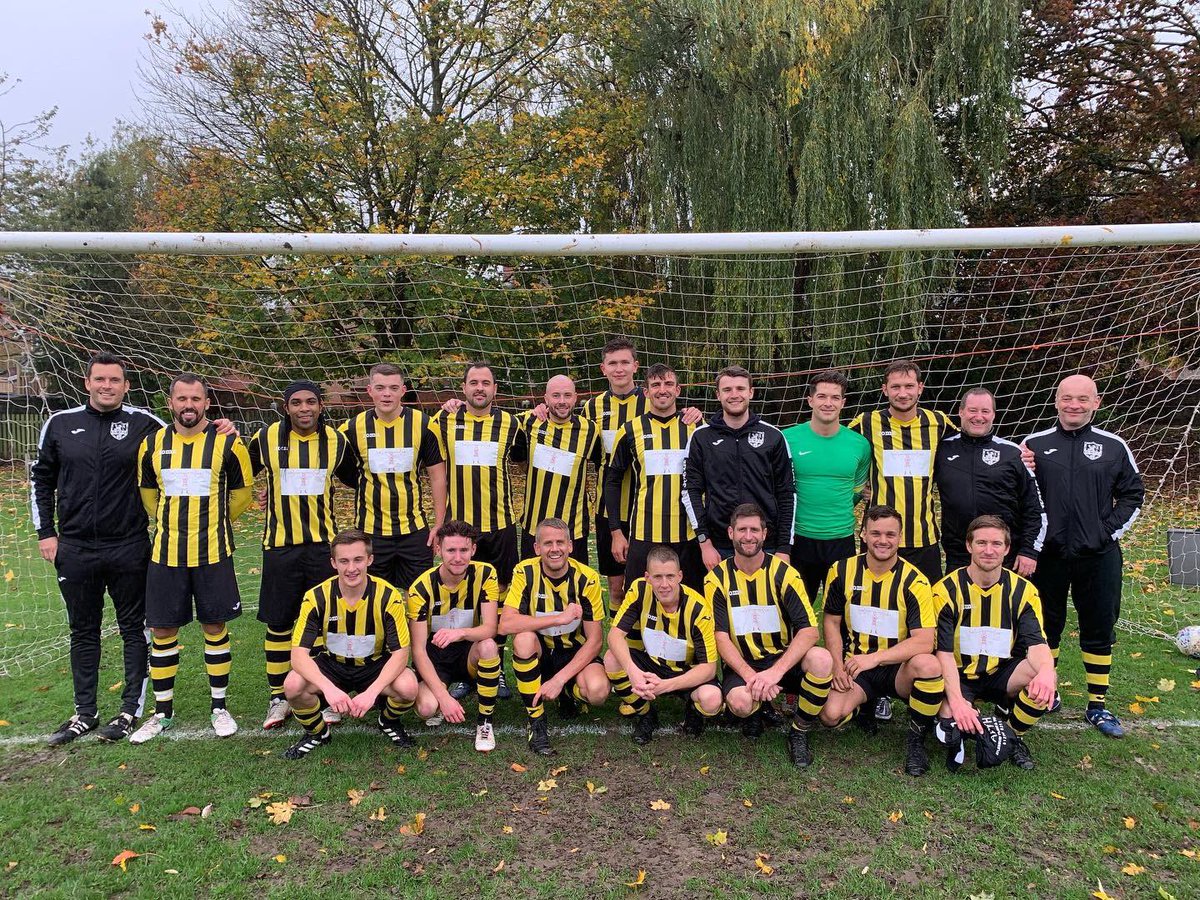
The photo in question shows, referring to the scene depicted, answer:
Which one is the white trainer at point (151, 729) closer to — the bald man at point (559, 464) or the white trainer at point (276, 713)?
the white trainer at point (276, 713)

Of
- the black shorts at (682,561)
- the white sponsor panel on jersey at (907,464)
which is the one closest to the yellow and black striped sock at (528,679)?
the black shorts at (682,561)

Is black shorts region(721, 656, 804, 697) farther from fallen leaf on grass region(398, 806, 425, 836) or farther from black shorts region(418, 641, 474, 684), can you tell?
fallen leaf on grass region(398, 806, 425, 836)

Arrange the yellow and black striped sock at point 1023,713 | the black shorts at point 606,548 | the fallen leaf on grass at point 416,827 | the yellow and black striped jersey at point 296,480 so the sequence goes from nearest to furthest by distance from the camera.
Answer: the fallen leaf on grass at point 416,827
the yellow and black striped sock at point 1023,713
the yellow and black striped jersey at point 296,480
the black shorts at point 606,548

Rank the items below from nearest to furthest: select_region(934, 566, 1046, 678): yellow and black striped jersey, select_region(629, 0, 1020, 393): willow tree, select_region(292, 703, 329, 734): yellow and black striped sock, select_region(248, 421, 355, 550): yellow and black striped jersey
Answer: select_region(934, 566, 1046, 678): yellow and black striped jersey < select_region(292, 703, 329, 734): yellow and black striped sock < select_region(248, 421, 355, 550): yellow and black striped jersey < select_region(629, 0, 1020, 393): willow tree

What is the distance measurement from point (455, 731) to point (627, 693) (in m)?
0.87

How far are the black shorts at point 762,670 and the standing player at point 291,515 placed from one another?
205cm

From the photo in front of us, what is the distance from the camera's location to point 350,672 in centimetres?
336

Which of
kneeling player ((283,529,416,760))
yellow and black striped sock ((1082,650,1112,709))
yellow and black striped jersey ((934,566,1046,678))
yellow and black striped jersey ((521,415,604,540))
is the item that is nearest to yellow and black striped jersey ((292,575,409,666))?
kneeling player ((283,529,416,760))

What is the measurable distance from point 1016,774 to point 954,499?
1250mm

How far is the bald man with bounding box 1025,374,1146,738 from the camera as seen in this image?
350cm

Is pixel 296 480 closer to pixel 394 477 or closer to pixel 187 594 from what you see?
pixel 394 477

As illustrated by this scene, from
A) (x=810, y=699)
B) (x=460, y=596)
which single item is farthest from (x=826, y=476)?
(x=460, y=596)

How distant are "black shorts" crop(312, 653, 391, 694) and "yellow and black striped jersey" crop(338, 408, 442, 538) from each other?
694 mm

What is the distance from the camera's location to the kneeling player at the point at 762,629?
3207 millimetres
